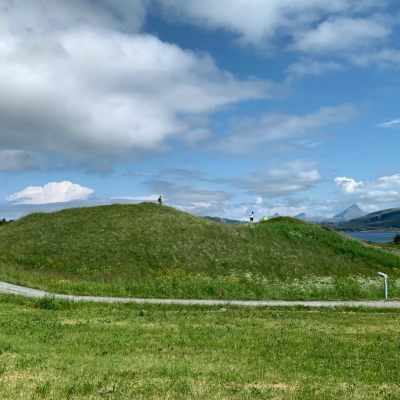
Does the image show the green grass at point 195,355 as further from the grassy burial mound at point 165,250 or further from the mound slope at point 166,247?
the mound slope at point 166,247

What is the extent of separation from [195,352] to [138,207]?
47.9 metres

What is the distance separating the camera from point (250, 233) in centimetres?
5103

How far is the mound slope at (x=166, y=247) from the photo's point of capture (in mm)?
39625

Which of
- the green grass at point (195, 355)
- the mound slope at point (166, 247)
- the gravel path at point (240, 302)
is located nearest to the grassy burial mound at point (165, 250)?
the mound slope at point (166, 247)

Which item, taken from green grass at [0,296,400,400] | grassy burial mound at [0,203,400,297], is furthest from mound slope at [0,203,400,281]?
green grass at [0,296,400,400]

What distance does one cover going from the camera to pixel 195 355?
10.9m

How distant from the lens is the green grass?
7.77 metres

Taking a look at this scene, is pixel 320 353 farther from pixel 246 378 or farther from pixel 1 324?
pixel 1 324

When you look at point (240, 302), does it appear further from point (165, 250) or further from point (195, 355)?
point (165, 250)

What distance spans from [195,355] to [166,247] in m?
33.4

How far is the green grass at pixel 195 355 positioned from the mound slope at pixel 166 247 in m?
19.5

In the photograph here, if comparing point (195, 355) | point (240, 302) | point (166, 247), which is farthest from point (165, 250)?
point (195, 355)

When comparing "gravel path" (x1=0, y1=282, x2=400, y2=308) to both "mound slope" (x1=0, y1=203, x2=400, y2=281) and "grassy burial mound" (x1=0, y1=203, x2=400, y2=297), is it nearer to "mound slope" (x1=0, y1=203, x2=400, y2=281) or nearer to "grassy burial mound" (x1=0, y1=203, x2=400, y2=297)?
"grassy burial mound" (x1=0, y1=203, x2=400, y2=297)

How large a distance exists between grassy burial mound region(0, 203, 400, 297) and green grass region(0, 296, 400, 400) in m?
16.3
